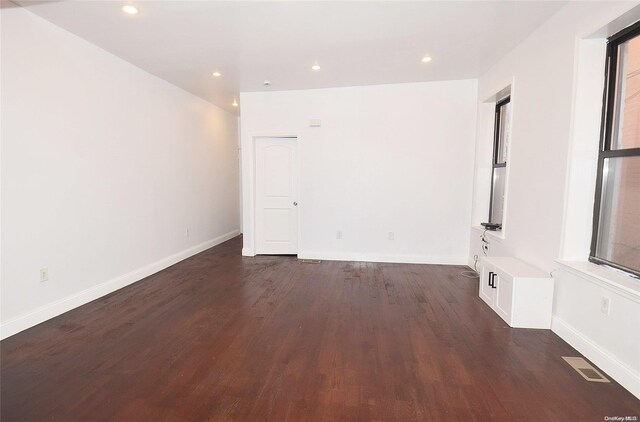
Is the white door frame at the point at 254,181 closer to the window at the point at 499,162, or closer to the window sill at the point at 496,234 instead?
the window sill at the point at 496,234

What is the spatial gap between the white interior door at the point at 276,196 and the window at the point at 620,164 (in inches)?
149

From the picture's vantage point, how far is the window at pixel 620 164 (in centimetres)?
210

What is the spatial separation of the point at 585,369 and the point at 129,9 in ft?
14.7

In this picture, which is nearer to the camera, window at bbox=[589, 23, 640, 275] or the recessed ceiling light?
window at bbox=[589, 23, 640, 275]

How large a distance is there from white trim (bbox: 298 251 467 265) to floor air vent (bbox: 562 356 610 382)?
250 centimetres

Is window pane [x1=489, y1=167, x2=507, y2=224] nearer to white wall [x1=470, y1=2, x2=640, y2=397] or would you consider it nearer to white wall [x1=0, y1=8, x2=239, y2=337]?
white wall [x1=470, y1=2, x2=640, y2=397]

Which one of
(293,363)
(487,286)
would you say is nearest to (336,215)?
(487,286)

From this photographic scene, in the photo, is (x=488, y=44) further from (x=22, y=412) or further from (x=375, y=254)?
(x=22, y=412)

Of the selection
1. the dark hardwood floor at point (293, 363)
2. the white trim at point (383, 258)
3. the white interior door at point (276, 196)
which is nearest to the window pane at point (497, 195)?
the white trim at point (383, 258)

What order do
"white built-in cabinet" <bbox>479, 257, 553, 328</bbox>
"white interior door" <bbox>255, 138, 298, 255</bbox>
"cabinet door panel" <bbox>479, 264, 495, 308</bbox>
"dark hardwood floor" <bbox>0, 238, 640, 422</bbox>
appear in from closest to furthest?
"dark hardwood floor" <bbox>0, 238, 640, 422</bbox> < "white built-in cabinet" <bbox>479, 257, 553, 328</bbox> < "cabinet door panel" <bbox>479, 264, 495, 308</bbox> < "white interior door" <bbox>255, 138, 298, 255</bbox>

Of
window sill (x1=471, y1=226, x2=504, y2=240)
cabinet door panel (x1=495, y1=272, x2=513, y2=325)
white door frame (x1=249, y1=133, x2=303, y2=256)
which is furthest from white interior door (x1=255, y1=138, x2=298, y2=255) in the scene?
cabinet door panel (x1=495, y1=272, x2=513, y2=325)

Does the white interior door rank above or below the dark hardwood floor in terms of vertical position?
above

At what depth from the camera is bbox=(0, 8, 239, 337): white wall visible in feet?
8.30

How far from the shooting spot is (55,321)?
278 cm
